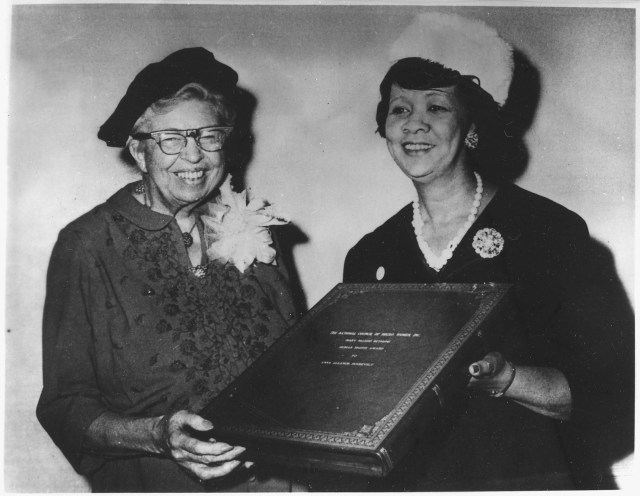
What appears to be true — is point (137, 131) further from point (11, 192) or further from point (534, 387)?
point (534, 387)

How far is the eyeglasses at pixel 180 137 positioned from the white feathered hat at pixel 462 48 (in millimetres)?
469

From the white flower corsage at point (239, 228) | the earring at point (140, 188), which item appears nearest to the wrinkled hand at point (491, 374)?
the white flower corsage at point (239, 228)

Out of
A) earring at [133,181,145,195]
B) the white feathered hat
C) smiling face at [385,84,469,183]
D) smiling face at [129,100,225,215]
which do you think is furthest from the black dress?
earring at [133,181,145,195]

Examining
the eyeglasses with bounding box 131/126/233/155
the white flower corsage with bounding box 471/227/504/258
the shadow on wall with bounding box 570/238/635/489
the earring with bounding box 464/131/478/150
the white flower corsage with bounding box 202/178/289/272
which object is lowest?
the shadow on wall with bounding box 570/238/635/489

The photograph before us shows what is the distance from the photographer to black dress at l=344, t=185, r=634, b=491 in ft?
4.92

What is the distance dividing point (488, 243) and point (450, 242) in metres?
0.08

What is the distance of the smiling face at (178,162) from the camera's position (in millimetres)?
1619

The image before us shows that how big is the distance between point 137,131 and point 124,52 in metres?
0.20

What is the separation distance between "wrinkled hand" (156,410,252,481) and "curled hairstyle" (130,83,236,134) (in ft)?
2.17

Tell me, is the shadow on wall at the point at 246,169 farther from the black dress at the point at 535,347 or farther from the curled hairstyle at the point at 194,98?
the black dress at the point at 535,347

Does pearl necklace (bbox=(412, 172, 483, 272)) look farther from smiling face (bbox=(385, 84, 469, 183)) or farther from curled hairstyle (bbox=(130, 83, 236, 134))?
curled hairstyle (bbox=(130, 83, 236, 134))

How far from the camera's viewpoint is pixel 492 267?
1.60 metres

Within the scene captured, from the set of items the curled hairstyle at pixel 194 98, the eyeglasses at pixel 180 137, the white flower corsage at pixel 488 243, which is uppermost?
the curled hairstyle at pixel 194 98

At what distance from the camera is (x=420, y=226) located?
65.5 inches
